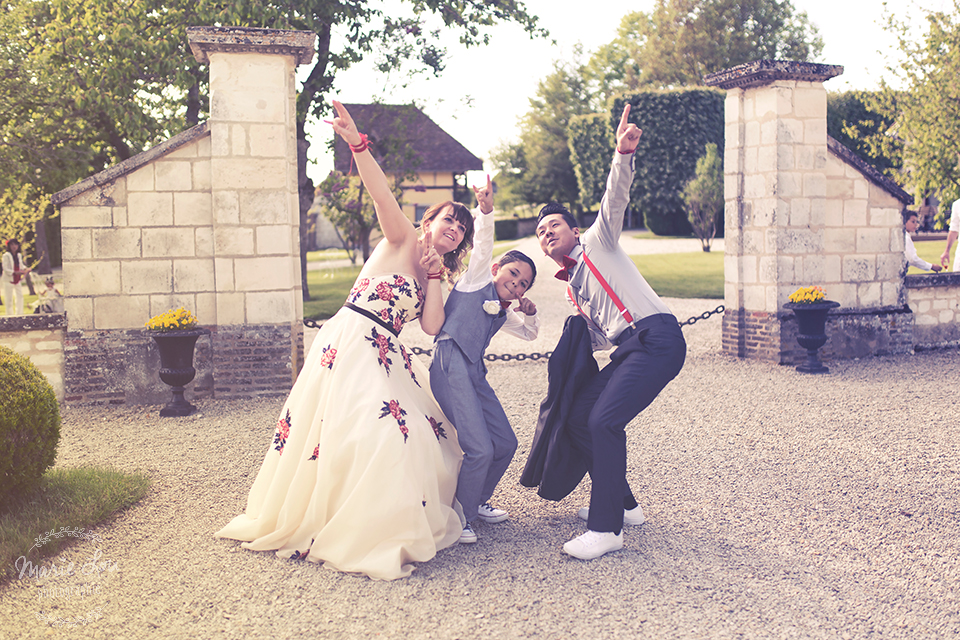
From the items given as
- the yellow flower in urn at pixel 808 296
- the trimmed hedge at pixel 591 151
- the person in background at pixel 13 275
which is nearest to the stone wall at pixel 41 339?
the yellow flower in urn at pixel 808 296

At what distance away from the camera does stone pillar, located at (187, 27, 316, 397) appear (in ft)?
23.6

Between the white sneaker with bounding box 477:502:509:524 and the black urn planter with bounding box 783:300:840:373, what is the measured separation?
5.44 meters

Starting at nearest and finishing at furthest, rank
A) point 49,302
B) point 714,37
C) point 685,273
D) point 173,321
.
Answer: point 173,321
point 49,302
point 685,273
point 714,37

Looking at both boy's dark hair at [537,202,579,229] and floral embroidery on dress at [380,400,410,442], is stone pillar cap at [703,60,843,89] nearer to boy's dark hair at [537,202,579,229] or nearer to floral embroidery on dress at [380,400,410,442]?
boy's dark hair at [537,202,579,229]

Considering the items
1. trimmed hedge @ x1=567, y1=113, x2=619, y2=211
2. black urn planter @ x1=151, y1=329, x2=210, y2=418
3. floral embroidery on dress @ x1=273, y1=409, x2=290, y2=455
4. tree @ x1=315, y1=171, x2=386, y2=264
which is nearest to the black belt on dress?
floral embroidery on dress @ x1=273, y1=409, x2=290, y2=455


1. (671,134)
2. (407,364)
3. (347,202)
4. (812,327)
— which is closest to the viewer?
(407,364)

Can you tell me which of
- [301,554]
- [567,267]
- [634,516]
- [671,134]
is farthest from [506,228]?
[301,554]

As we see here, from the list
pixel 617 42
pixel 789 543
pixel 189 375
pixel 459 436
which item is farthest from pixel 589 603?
pixel 617 42

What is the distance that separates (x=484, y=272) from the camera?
3.90m

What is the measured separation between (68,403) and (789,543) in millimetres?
6555

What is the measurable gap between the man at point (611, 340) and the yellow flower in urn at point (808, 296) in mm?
5094

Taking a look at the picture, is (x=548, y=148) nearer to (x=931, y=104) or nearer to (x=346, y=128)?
(x=931, y=104)

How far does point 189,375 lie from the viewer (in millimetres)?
6949

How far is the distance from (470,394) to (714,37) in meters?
41.6
